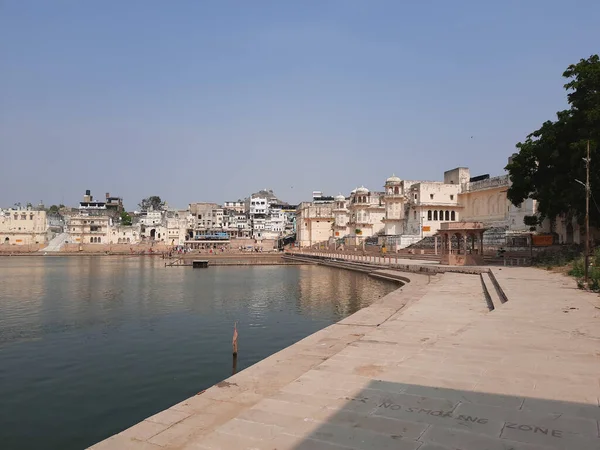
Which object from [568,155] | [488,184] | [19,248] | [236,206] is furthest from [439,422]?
[236,206]

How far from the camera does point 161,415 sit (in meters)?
6.78

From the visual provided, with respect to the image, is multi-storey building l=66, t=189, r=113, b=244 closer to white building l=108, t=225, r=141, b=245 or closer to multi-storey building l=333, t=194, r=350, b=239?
white building l=108, t=225, r=141, b=245

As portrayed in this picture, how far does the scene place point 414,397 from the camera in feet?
20.0

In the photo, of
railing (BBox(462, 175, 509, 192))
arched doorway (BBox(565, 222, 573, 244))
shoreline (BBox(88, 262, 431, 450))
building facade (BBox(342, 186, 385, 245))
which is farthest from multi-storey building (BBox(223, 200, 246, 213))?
shoreline (BBox(88, 262, 431, 450))

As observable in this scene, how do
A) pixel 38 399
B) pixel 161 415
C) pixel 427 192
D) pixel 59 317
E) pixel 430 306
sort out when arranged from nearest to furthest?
1. pixel 161 415
2. pixel 38 399
3. pixel 430 306
4. pixel 59 317
5. pixel 427 192

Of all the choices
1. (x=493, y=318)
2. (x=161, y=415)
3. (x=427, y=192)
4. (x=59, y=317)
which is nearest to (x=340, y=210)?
(x=427, y=192)

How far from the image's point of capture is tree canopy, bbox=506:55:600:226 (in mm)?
26422

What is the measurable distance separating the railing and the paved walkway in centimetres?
4474

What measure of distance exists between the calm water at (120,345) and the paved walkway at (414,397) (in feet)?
8.61

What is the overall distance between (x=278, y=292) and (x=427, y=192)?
36071 millimetres

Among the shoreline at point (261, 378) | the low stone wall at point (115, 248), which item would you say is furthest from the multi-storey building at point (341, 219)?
the shoreline at point (261, 378)

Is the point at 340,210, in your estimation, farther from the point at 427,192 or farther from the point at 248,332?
the point at 248,332

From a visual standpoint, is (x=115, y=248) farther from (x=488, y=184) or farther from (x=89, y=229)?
(x=488, y=184)

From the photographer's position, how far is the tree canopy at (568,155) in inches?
1040
